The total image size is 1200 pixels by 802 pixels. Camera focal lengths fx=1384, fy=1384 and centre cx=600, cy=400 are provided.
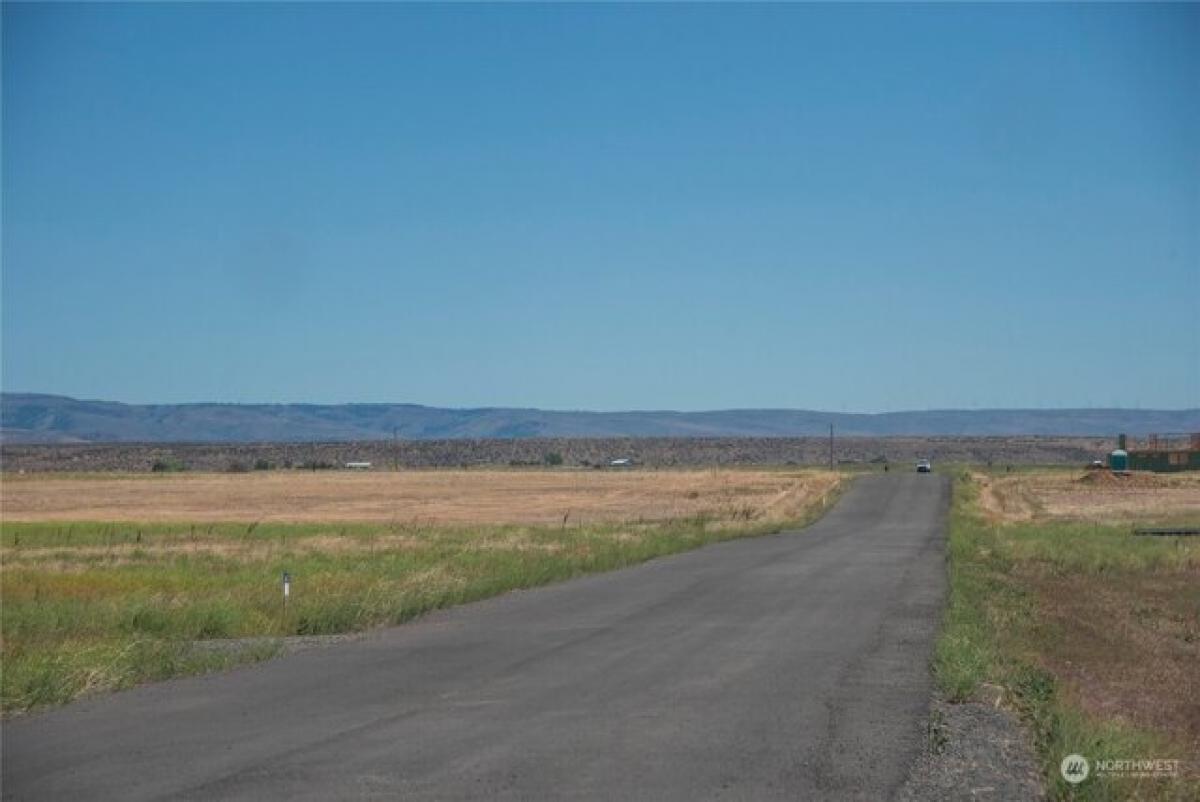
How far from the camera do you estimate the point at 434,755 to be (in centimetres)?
1123

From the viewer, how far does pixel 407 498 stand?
282 feet

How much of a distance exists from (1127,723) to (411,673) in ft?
26.0

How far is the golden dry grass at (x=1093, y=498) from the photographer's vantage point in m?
59.8

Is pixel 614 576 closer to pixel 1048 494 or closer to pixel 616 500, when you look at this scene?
pixel 616 500

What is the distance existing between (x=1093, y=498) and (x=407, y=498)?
40.3 m

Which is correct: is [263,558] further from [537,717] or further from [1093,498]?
[1093,498]

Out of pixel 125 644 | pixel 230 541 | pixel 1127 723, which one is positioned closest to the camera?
pixel 1127 723

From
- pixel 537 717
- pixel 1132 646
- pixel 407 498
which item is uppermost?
pixel 537 717

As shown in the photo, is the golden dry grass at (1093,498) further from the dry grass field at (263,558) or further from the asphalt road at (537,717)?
the asphalt road at (537,717)

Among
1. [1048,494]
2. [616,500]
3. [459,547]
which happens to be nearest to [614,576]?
[459,547]

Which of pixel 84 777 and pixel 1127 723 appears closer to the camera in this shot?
pixel 84 777

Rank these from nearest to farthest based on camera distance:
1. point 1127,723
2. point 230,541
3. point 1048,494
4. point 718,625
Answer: point 1127,723
point 718,625
point 230,541
point 1048,494

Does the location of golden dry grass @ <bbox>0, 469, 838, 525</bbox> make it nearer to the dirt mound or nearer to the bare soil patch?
the dirt mound

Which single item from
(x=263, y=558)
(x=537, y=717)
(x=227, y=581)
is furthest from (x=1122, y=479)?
(x=537, y=717)
